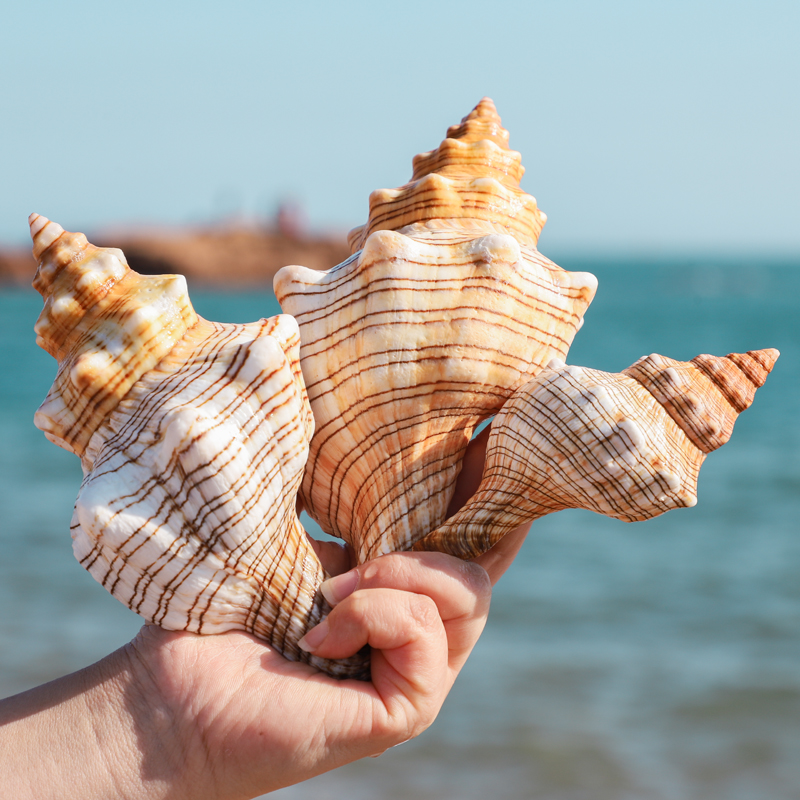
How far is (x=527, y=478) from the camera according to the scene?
4.67ft

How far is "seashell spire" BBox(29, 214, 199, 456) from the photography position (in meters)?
1.34

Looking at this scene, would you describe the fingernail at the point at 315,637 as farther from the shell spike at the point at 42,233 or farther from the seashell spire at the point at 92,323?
the shell spike at the point at 42,233

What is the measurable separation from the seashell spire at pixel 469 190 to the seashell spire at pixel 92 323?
1.59 feet

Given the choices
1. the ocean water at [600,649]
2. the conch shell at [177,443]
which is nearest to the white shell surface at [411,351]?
the conch shell at [177,443]

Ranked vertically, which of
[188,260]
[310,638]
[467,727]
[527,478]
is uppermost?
[188,260]

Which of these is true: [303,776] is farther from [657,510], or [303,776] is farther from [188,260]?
[188,260]

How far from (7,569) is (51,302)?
16.9 ft

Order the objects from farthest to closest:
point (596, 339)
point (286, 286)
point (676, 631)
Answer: point (596, 339) → point (676, 631) → point (286, 286)

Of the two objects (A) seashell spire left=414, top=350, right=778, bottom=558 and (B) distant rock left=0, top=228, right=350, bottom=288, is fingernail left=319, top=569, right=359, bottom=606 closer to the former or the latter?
(A) seashell spire left=414, top=350, right=778, bottom=558

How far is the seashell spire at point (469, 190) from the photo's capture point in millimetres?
1606

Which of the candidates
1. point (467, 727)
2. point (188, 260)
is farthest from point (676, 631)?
point (188, 260)

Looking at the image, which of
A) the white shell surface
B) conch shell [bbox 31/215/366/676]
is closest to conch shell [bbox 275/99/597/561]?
the white shell surface

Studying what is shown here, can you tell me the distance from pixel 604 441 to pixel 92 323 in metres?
0.89

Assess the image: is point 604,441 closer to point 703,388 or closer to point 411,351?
point 703,388
